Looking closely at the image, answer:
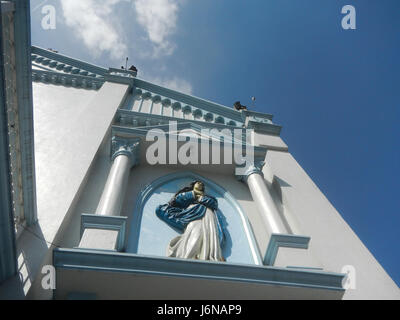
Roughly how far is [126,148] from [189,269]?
3646 mm

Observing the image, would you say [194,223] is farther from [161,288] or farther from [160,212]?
[161,288]

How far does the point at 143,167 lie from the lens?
7512 millimetres

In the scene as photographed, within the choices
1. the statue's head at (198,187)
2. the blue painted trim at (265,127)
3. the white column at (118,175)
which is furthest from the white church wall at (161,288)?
the blue painted trim at (265,127)

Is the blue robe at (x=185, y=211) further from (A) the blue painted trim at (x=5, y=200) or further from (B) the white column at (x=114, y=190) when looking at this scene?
(A) the blue painted trim at (x=5, y=200)

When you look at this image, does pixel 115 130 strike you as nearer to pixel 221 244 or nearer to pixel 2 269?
pixel 221 244

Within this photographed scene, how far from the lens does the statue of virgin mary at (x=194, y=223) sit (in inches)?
201

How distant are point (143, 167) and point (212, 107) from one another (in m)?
4.18

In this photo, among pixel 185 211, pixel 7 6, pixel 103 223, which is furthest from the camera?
pixel 185 211

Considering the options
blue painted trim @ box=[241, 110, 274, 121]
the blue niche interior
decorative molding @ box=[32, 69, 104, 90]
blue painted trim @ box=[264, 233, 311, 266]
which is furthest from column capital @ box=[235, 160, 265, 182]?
decorative molding @ box=[32, 69, 104, 90]

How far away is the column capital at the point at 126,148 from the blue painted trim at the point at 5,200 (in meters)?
3.26

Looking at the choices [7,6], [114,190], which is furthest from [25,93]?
[114,190]

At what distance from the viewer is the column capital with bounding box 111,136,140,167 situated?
6955 mm

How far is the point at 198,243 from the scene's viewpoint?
518 cm
